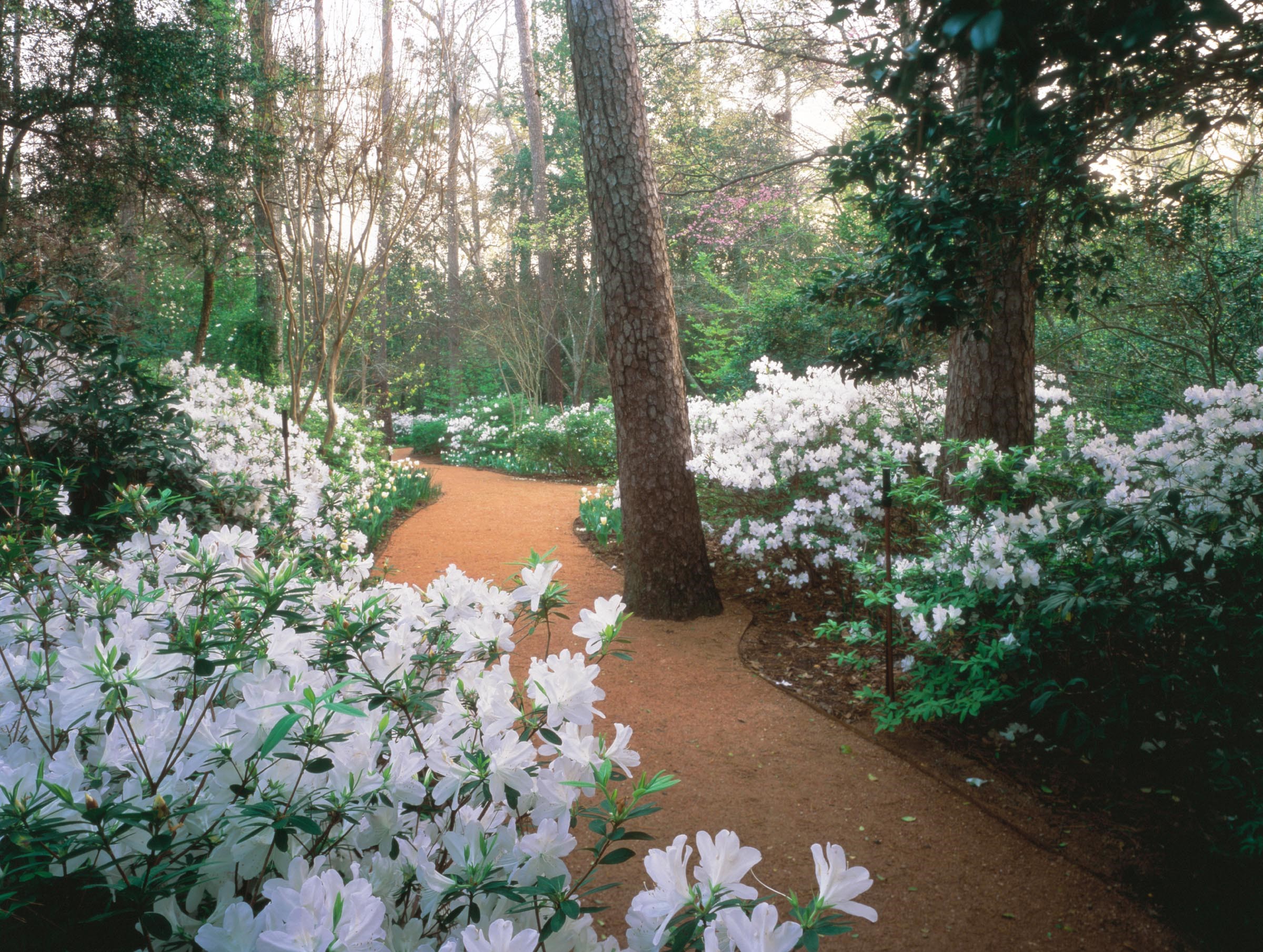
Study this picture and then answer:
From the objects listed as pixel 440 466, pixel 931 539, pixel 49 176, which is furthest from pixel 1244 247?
pixel 440 466

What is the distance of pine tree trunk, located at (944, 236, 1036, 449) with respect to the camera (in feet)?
13.1

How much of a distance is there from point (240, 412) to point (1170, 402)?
7918 millimetres

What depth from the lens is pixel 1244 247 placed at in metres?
6.09

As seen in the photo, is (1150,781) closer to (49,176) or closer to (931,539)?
(931,539)

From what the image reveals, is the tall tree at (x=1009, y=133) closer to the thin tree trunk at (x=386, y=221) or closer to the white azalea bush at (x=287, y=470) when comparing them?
the white azalea bush at (x=287, y=470)

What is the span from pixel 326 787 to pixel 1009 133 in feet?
5.39

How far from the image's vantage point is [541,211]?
52.1 ft

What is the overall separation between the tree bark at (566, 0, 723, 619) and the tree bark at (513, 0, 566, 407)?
1118 cm

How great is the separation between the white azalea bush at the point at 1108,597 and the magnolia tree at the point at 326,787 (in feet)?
5.77

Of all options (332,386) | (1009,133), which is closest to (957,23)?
(1009,133)

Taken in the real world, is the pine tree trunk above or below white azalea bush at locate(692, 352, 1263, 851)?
above

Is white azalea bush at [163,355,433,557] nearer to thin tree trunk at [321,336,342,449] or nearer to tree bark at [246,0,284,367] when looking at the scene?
thin tree trunk at [321,336,342,449]

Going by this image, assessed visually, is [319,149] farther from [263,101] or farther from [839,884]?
[839,884]

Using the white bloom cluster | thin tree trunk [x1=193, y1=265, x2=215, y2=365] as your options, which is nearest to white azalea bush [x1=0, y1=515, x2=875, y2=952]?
the white bloom cluster
